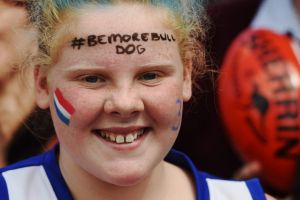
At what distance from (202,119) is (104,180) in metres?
1.98

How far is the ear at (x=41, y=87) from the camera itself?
1487 mm

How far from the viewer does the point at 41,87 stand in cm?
150

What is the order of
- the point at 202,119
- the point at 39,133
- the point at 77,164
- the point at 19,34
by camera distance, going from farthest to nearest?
the point at 202,119 < the point at 39,133 < the point at 19,34 < the point at 77,164

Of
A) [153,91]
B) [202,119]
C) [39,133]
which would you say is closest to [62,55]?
[153,91]

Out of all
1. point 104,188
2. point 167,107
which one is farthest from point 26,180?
point 167,107

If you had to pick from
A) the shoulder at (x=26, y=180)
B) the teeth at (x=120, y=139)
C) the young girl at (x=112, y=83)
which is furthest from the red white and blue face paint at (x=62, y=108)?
the shoulder at (x=26, y=180)

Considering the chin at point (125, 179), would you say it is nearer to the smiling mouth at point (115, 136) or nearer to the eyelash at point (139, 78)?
the smiling mouth at point (115, 136)

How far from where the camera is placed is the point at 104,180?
1.43 m

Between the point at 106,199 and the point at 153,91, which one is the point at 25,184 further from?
the point at 153,91

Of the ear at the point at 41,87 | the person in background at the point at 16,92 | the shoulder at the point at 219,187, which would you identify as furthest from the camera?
the person in background at the point at 16,92

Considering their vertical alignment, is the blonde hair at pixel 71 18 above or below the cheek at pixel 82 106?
above

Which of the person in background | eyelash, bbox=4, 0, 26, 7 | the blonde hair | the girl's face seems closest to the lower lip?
the girl's face

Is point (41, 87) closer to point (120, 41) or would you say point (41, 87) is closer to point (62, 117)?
point (62, 117)

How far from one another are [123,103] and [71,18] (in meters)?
0.22
